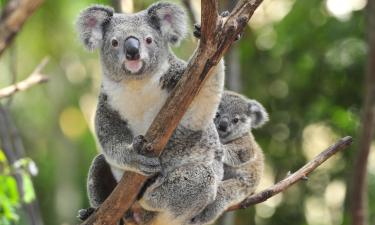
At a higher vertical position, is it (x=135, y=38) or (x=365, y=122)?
(x=135, y=38)

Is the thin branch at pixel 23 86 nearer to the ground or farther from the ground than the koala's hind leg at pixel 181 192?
farther from the ground

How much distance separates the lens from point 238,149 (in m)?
6.11

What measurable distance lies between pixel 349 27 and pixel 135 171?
208 inches

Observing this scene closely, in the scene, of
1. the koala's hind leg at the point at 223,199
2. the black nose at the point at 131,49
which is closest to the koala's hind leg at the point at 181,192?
the koala's hind leg at the point at 223,199

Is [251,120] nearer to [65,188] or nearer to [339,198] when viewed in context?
[339,198]

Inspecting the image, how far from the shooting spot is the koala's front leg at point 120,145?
4.42m

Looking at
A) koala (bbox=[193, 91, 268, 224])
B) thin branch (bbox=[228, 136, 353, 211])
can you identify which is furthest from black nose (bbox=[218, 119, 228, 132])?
thin branch (bbox=[228, 136, 353, 211])

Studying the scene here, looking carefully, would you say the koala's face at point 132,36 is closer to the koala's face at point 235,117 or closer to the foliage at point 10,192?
the foliage at point 10,192

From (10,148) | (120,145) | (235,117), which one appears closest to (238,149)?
(235,117)

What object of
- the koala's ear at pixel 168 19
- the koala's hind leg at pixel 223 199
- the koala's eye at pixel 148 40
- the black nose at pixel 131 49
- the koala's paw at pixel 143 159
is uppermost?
the koala's ear at pixel 168 19

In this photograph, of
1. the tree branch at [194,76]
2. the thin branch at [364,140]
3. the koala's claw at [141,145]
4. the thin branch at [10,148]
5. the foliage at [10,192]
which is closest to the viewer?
the tree branch at [194,76]

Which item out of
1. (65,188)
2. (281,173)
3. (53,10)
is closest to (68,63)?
(53,10)

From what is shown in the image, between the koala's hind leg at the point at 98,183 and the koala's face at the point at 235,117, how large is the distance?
127 cm

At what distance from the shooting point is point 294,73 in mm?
9773
